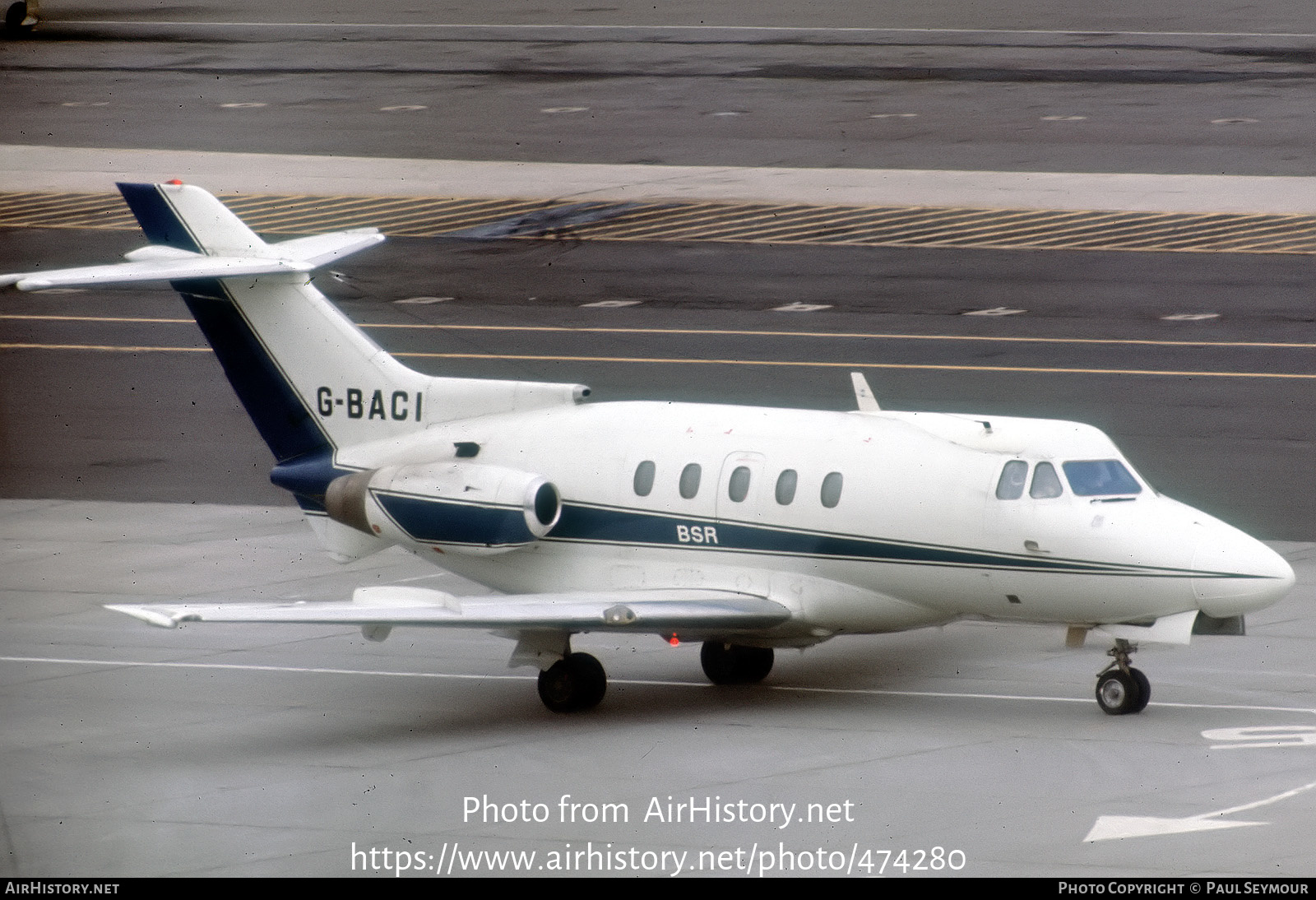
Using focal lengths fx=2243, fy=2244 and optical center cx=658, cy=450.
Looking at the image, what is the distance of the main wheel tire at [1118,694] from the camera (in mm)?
21922

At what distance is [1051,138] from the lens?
5959 cm

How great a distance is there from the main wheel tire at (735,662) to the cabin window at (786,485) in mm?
2040

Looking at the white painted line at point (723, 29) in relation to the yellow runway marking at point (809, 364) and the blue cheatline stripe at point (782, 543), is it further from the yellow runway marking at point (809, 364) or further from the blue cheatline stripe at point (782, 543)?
the blue cheatline stripe at point (782, 543)

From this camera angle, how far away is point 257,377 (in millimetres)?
25859

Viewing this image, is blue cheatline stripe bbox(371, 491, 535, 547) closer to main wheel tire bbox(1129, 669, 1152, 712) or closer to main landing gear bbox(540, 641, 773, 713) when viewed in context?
main landing gear bbox(540, 641, 773, 713)

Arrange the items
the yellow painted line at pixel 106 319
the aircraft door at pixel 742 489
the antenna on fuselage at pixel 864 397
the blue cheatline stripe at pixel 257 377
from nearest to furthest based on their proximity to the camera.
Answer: the aircraft door at pixel 742 489 → the antenna on fuselage at pixel 864 397 → the blue cheatline stripe at pixel 257 377 → the yellow painted line at pixel 106 319

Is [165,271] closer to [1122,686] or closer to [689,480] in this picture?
[689,480]

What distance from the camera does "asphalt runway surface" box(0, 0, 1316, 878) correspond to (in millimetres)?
19172

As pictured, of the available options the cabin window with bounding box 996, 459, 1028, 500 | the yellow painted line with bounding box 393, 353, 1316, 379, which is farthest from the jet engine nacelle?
the yellow painted line with bounding box 393, 353, 1316, 379

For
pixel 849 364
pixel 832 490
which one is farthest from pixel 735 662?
pixel 849 364

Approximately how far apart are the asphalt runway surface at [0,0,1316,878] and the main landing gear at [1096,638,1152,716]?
0.99 ft

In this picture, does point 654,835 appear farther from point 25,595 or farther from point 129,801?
point 25,595

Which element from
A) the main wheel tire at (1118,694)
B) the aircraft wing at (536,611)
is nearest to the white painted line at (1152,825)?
the main wheel tire at (1118,694)

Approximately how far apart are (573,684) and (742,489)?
2.61 meters
